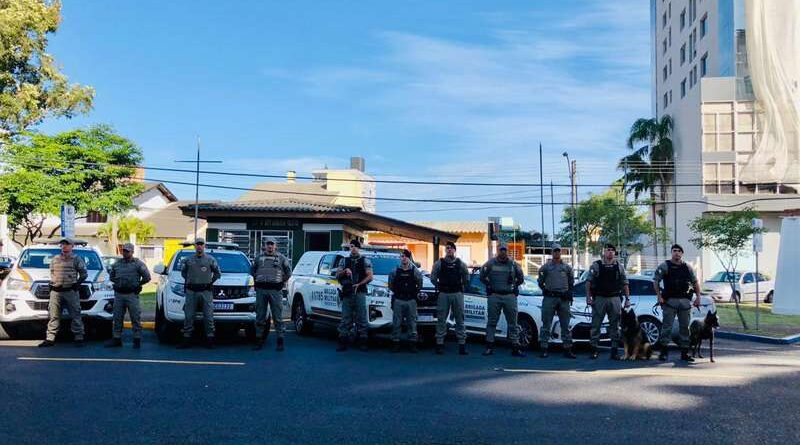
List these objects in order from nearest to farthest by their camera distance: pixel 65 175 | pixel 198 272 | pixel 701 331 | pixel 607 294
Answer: pixel 701 331
pixel 607 294
pixel 198 272
pixel 65 175

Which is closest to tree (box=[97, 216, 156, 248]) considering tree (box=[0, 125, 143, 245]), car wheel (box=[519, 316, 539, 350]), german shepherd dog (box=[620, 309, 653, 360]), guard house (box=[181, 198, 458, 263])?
tree (box=[0, 125, 143, 245])

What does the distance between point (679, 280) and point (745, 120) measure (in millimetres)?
34733

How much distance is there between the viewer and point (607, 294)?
11977mm

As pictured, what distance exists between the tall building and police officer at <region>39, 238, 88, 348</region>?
34.0m

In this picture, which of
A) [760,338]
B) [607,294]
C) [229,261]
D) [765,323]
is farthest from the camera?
[765,323]

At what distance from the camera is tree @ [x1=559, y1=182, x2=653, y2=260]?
162 feet

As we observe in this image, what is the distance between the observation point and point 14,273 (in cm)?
1313

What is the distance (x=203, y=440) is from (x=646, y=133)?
46.6m

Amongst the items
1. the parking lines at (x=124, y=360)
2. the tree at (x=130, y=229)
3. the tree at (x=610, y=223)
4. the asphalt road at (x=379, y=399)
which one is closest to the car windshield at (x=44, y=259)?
the asphalt road at (x=379, y=399)

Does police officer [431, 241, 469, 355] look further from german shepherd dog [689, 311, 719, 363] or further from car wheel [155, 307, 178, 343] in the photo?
car wheel [155, 307, 178, 343]

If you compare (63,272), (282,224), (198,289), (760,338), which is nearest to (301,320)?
(198,289)

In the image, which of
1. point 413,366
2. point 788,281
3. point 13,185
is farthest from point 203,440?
point 13,185

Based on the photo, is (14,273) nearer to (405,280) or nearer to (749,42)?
(405,280)

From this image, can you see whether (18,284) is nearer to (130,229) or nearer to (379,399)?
(379,399)
